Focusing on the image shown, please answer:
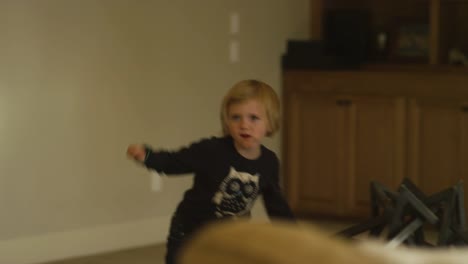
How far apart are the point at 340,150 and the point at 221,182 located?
2822 millimetres

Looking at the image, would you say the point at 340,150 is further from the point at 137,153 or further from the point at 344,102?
the point at 137,153

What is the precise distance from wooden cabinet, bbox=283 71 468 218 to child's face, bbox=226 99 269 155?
256 centimetres

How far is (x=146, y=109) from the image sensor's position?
5.12 m

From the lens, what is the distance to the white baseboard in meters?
4.56

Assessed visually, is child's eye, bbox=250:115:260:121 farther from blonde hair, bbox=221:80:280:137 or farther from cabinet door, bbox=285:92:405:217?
cabinet door, bbox=285:92:405:217

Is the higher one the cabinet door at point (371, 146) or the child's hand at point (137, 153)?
the child's hand at point (137, 153)

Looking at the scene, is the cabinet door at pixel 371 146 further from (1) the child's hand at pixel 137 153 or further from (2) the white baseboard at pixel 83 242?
(1) the child's hand at pixel 137 153

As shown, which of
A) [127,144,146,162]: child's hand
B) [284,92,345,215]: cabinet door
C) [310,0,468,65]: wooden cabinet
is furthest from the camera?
[284,92,345,215]: cabinet door

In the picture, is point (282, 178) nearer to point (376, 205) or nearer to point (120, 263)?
point (120, 263)

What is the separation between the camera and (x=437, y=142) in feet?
17.8

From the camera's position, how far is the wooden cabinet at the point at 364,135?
5398mm

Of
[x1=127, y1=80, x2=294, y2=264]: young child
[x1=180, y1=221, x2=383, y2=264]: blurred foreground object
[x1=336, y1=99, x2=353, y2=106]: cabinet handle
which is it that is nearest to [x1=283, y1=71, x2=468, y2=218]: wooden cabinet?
[x1=336, y1=99, x2=353, y2=106]: cabinet handle

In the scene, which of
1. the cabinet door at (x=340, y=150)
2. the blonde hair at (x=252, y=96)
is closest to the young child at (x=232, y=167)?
the blonde hair at (x=252, y=96)

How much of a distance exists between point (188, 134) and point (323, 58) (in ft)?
3.19
